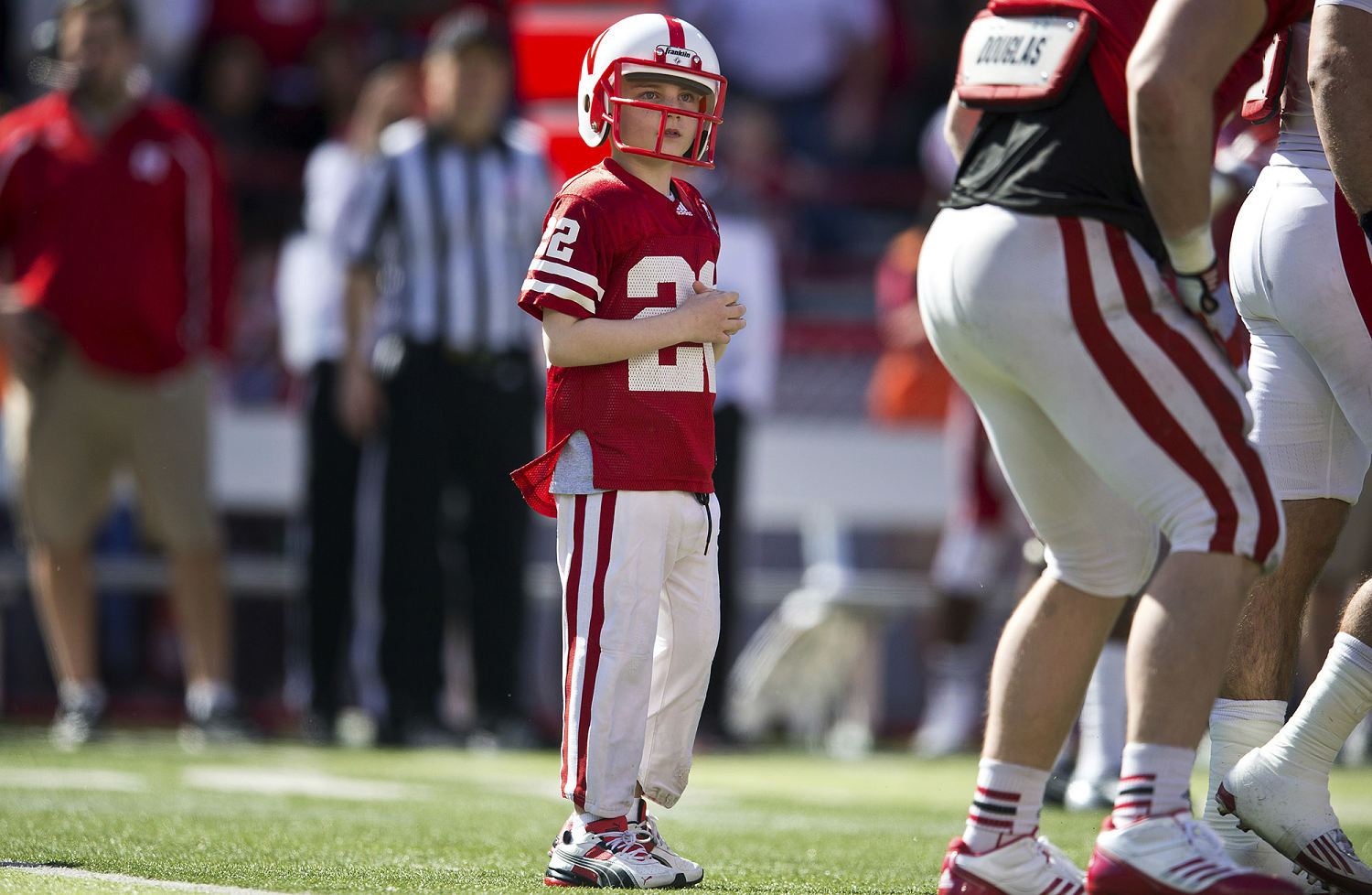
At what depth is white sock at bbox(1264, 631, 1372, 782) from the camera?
329 centimetres

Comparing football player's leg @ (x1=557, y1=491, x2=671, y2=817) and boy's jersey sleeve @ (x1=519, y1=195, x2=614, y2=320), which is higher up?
boy's jersey sleeve @ (x1=519, y1=195, x2=614, y2=320)

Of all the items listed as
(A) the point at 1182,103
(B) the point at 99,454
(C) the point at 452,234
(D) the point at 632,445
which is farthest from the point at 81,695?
(A) the point at 1182,103

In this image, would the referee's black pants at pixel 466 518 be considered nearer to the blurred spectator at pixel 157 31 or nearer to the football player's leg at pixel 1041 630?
the football player's leg at pixel 1041 630

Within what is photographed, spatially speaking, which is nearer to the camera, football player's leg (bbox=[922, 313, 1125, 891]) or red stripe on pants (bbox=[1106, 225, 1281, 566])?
red stripe on pants (bbox=[1106, 225, 1281, 566])

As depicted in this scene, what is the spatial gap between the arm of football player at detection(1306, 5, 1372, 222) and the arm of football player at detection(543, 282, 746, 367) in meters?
1.03

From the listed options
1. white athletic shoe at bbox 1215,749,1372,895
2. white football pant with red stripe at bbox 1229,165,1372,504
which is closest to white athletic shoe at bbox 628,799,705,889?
white athletic shoe at bbox 1215,749,1372,895

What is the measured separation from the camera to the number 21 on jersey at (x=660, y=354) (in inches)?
131

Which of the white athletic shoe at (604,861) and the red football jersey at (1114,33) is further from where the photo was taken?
the white athletic shoe at (604,861)

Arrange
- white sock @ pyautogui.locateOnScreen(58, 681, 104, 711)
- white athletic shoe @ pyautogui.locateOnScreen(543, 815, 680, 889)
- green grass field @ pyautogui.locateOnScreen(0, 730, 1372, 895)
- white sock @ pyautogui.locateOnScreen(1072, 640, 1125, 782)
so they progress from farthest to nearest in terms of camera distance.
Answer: white sock @ pyautogui.locateOnScreen(58, 681, 104, 711)
white sock @ pyautogui.locateOnScreen(1072, 640, 1125, 782)
green grass field @ pyautogui.locateOnScreen(0, 730, 1372, 895)
white athletic shoe @ pyautogui.locateOnScreen(543, 815, 680, 889)

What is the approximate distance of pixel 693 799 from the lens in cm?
525

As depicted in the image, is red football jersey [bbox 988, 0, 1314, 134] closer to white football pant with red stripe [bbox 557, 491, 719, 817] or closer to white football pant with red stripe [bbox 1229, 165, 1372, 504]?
white football pant with red stripe [bbox 1229, 165, 1372, 504]

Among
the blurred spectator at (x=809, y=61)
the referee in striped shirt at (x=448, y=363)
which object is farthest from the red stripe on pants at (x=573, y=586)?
the blurred spectator at (x=809, y=61)

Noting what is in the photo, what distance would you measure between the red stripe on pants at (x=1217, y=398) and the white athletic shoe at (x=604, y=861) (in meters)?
1.09

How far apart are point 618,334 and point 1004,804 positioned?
100 centimetres
